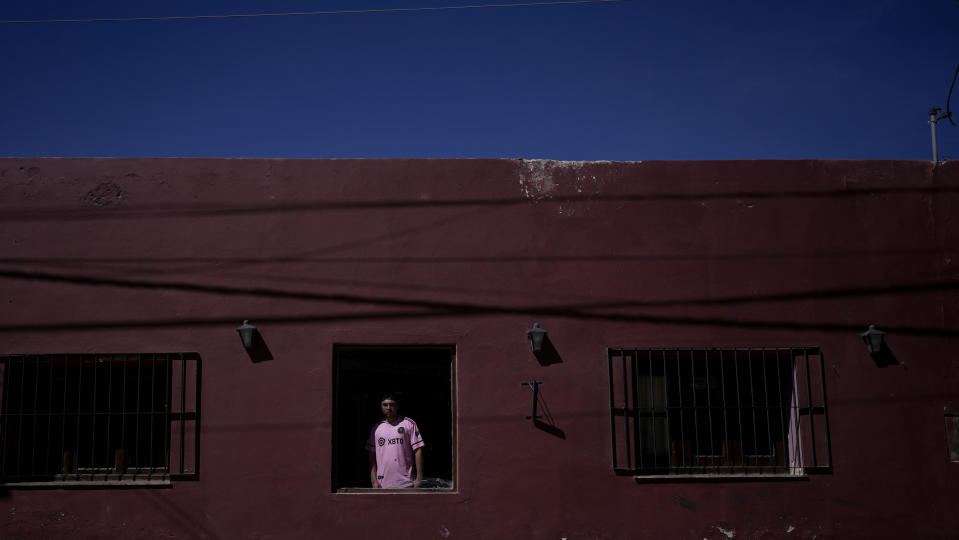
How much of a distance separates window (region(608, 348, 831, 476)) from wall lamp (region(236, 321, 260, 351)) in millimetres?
3036

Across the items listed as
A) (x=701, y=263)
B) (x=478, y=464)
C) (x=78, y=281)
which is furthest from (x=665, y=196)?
(x=78, y=281)

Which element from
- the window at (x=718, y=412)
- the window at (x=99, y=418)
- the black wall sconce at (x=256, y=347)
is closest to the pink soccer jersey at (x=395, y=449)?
the black wall sconce at (x=256, y=347)

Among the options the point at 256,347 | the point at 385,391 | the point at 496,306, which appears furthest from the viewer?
the point at 385,391

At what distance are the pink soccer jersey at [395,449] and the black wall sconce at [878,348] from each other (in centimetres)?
397

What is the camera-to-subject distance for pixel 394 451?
7.59 metres

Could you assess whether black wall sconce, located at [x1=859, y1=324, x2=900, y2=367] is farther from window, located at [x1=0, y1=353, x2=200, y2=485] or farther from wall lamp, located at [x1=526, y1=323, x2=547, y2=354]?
window, located at [x1=0, y1=353, x2=200, y2=485]

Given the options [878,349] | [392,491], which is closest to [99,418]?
[392,491]

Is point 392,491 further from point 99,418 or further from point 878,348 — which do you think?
point 878,348

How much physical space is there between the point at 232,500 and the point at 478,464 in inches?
81.1

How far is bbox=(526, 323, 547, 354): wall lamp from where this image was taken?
7.39 meters

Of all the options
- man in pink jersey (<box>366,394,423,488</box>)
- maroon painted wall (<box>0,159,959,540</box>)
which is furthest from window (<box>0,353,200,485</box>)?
man in pink jersey (<box>366,394,423,488</box>)

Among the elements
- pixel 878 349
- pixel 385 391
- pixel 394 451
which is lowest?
pixel 394 451

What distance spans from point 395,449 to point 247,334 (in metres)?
1.60

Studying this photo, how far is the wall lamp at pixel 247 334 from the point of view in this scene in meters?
7.34
